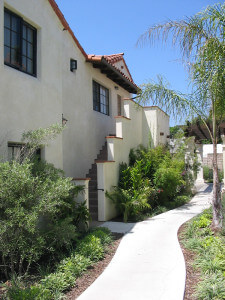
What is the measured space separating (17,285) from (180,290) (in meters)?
2.48

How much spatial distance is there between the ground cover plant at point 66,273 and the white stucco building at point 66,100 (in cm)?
201

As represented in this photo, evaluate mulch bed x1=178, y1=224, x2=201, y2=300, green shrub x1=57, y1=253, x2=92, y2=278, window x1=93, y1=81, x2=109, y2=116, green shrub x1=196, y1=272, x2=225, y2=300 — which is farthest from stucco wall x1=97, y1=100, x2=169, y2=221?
green shrub x1=196, y1=272, x2=225, y2=300

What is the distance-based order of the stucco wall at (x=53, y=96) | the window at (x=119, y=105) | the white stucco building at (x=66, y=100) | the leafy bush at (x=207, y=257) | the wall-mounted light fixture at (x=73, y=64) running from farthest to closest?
the window at (x=119, y=105)
the wall-mounted light fixture at (x=73, y=64)
the white stucco building at (x=66, y=100)
the stucco wall at (x=53, y=96)
the leafy bush at (x=207, y=257)

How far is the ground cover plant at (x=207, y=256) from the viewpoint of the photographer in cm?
426

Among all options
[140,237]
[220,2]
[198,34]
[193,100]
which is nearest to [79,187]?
[140,237]

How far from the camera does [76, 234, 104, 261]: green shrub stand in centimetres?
575

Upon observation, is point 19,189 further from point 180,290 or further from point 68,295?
point 180,290

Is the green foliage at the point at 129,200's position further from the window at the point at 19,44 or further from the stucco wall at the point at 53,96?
the window at the point at 19,44

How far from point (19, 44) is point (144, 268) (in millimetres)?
5475

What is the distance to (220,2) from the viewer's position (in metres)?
6.62

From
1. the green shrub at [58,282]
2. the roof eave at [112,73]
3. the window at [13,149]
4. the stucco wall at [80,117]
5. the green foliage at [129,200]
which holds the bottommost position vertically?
the green shrub at [58,282]

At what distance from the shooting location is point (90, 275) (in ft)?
16.7

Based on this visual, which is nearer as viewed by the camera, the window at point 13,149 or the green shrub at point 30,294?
the green shrub at point 30,294

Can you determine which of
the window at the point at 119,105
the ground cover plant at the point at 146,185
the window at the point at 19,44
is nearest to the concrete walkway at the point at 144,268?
the ground cover plant at the point at 146,185
